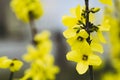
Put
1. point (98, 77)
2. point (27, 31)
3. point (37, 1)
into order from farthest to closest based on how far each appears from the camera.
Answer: point (27, 31), point (98, 77), point (37, 1)

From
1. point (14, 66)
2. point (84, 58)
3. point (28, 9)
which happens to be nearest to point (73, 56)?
point (84, 58)

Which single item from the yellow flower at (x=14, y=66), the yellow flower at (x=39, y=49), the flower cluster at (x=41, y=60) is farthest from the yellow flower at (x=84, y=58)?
the yellow flower at (x=39, y=49)

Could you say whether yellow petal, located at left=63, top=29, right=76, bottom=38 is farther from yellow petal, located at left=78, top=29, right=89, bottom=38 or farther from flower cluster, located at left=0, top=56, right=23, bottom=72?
flower cluster, located at left=0, top=56, right=23, bottom=72

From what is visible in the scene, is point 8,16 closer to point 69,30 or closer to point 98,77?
point 98,77

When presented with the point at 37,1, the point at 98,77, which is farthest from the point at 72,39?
the point at 98,77

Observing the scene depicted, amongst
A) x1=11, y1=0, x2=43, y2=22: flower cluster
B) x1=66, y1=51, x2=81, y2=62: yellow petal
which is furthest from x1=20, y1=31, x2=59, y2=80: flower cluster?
x1=66, y1=51, x2=81, y2=62: yellow petal

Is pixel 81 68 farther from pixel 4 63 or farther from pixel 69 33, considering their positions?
pixel 4 63

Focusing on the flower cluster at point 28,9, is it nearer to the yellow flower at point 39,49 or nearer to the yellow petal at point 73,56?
the yellow flower at point 39,49
